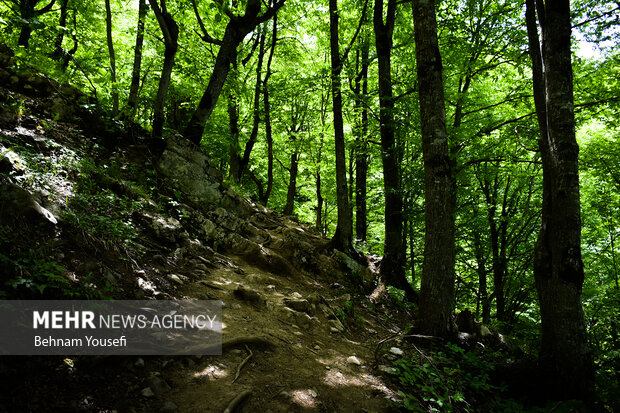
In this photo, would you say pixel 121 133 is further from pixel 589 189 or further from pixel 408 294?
pixel 589 189

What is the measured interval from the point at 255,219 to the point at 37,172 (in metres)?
6.48

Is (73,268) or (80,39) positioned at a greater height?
(80,39)

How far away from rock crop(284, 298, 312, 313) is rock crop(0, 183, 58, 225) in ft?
12.1

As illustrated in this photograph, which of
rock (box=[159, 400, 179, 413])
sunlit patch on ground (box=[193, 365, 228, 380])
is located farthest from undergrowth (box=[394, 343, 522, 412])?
rock (box=[159, 400, 179, 413])

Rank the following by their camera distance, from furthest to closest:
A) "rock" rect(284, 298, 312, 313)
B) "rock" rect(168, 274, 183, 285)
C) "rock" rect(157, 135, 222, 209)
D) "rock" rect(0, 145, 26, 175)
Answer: "rock" rect(157, 135, 222, 209) → "rock" rect(284, 298, 312, 313) → "rock" rect(168, 274, 183, 285) → "rock" rect(0, 145, 26, 175)

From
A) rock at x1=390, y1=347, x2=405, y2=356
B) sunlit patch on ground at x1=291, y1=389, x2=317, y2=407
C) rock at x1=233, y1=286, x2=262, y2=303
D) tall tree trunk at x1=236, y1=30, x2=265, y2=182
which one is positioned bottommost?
rock at x1=390, y1=347, x2=405, y2=356

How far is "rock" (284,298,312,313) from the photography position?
5.64 m

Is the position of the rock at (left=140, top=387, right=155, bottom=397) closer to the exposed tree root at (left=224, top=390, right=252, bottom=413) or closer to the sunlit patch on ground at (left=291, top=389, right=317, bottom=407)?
the exposed tree root at (left=224, top=390, right=252, bottom=413)

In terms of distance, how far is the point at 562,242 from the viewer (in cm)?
445

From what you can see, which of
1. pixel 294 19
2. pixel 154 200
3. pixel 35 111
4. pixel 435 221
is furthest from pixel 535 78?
pixel 294 19

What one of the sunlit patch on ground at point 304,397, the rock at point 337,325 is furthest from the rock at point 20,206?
the rock at point 337,325

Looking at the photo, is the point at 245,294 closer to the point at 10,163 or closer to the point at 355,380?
the point at 355,380

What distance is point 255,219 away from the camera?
10555 mm

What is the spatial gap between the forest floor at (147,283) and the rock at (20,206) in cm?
2
